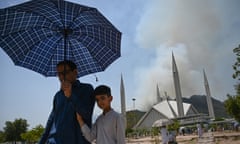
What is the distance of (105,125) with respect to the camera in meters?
1.61

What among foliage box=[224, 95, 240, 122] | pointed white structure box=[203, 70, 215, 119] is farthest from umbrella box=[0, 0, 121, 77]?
pointed white structure box=[203, 70, 215, 119]

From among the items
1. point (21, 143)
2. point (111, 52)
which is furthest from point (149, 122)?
point (111, 52)

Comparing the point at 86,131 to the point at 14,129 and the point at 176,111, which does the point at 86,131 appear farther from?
the point at 176,111

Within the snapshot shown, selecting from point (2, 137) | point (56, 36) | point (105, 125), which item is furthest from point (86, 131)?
point (2, 137)

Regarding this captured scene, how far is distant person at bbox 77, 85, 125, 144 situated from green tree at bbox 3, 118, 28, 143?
4157 centimetres

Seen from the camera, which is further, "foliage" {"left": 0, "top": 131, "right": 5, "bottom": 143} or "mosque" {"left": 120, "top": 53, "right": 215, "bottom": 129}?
"mosque" {"left": 120, "top": 53, "right": 215, "bottom": 129}

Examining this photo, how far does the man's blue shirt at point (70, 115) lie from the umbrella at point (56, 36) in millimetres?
452

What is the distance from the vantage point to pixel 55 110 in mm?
1760

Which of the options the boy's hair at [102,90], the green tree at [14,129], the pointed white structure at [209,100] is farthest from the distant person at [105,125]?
the pointed white structure at [209,100]

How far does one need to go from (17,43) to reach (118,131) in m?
1.20

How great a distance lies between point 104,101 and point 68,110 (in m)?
0.27

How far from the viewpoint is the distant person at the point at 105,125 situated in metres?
1.56

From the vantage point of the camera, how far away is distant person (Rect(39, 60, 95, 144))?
5.28 feet

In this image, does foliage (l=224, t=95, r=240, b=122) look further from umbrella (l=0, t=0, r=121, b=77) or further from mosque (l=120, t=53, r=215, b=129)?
mosque (l=120, t=53, r=215, b=129)
